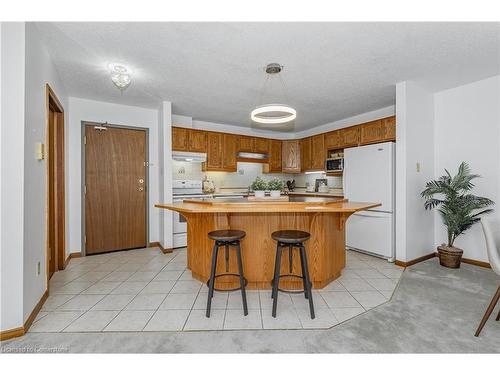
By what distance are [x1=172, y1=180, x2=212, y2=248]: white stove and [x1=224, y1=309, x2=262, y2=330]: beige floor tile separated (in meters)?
2.46

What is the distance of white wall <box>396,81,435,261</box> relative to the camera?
3488 mm

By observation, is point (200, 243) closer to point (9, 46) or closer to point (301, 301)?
point (301, 301)

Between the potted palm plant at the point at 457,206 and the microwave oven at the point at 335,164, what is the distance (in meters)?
1.45

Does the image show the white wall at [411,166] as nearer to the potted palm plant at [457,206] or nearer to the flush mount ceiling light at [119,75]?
the potted palm plant at [457,206]

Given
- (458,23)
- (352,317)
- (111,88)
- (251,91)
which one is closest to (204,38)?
(251,91)

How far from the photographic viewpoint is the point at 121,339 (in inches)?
73.4

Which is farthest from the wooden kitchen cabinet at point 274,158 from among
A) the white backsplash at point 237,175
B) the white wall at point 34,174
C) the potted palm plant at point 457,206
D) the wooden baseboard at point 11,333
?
the wooden baseboard at point 11,333

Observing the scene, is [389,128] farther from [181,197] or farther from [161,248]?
[161,248]

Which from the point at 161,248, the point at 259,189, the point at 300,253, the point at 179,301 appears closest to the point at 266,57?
the point at 259,189

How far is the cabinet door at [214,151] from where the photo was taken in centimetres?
504

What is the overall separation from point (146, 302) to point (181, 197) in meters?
2.29

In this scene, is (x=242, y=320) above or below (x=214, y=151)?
below

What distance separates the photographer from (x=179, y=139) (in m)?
4.58

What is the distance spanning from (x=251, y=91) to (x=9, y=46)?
2627mm
